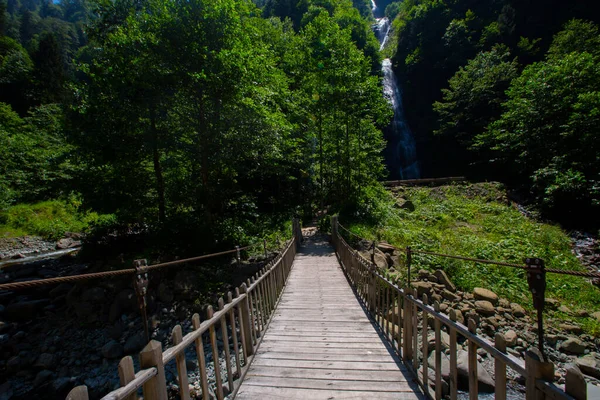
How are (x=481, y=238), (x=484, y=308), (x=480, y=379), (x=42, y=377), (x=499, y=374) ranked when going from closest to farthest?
(x=499, y=374), (x=480, y=379), (x=42, y=377), (x=484, y=308), (x=481, y=238)

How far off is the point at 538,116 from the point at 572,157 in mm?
3352

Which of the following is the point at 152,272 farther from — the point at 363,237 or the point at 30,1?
the point at 30,1

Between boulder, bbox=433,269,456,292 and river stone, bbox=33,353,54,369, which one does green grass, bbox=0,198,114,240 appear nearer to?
river stone, bbox=33,353,54,369

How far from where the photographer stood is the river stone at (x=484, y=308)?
7.23 meters

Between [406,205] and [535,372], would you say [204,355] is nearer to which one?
[535,372]

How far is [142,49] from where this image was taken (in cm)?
966

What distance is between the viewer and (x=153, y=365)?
172cm

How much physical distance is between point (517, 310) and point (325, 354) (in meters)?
6.85

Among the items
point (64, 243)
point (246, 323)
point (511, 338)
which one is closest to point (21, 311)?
point (64, 243)

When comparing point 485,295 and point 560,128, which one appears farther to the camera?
point 560,128

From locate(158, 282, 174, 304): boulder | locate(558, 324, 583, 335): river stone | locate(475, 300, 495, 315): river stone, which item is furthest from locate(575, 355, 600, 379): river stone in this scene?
locate(158, 282, 174, 304): boulder

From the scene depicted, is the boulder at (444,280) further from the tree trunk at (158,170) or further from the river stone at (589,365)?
the tree trunk at (158,170)

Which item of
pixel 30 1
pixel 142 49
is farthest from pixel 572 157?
pixel 30 1

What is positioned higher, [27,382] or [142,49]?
[142,49]
